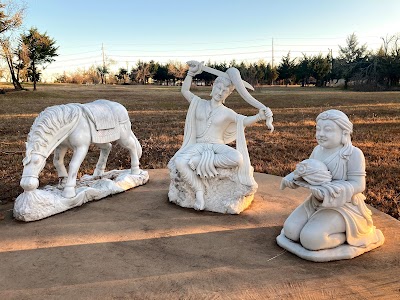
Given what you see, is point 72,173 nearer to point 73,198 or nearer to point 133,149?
point 73,198

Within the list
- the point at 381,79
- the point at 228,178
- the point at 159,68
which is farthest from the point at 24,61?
the point at 381,79

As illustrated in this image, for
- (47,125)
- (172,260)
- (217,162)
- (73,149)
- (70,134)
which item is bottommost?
(172,260)

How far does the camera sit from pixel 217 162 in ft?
14.4

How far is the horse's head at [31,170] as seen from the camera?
4.06m

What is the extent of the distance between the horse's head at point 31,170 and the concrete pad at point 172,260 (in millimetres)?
435

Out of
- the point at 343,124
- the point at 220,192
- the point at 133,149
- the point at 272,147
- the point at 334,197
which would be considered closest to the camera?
the point at 334,197

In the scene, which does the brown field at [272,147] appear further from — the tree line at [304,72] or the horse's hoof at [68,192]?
the tree line at [304,72]

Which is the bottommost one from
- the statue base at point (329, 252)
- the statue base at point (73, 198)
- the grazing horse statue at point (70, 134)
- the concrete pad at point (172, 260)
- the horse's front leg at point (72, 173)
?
the concrete pad at point (172, 260)

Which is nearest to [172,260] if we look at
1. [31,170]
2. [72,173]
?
[72,173]

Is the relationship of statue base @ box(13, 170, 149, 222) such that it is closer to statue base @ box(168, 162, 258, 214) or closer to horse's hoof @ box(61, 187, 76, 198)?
A: horse's hoof @ box(61, 187, 76, 198)

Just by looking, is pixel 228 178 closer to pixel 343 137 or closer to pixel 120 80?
pixel 343 137

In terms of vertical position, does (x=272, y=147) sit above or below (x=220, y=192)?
below

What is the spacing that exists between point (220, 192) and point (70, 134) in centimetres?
198

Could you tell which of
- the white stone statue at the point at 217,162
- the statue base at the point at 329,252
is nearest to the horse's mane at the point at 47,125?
the white stone statue at the point at 217,162
